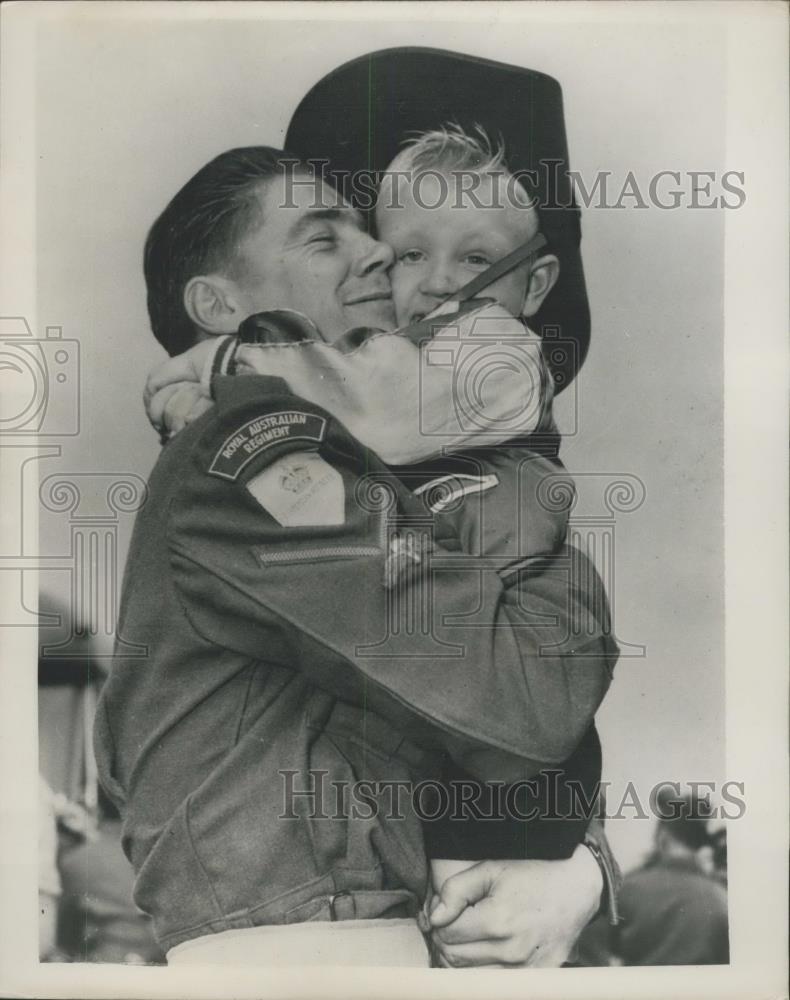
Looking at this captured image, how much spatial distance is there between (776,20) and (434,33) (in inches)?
26.0

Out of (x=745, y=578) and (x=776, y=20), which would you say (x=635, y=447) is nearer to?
(x=745, y=578)

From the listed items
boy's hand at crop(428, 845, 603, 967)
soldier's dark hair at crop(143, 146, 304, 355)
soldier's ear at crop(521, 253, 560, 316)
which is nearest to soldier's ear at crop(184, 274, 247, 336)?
soldier's dark hair at crop(143, 146, 304, 355)

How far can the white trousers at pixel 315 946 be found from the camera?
216cm

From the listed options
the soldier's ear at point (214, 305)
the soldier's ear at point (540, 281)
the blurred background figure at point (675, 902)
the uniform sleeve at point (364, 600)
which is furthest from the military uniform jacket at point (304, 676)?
the soldier's ear at point (540, 281)

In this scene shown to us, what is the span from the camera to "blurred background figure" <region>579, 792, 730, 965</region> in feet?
7.27

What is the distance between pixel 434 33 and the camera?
2.27 metres

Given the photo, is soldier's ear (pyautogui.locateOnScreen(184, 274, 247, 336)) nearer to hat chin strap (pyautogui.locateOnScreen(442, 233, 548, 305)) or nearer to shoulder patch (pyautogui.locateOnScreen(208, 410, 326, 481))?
shoulder patch (pyautogui.locateOnScreen(208, 410, 326, 481))

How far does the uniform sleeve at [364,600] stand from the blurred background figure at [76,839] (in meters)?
0.29

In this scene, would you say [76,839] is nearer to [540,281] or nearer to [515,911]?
[515,911]

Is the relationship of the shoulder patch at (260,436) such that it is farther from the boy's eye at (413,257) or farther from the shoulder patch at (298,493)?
the boy's eye at (413,257)

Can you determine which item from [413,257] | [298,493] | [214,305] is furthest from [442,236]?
[298,493]

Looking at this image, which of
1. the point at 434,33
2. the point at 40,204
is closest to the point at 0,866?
the point at 40,204

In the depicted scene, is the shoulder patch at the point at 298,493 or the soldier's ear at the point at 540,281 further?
the soldier's ear at the point at 540,281

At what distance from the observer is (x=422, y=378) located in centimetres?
221
